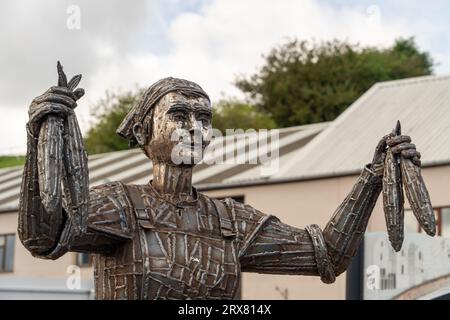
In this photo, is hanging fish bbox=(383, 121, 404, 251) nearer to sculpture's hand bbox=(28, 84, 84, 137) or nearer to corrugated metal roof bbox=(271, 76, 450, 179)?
sculpture's hand bbox=(28, 84, 84, 137)

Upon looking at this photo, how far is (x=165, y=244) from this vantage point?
6.92 meters

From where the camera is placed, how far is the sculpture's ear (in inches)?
284

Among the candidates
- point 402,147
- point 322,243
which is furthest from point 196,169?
point 402,147

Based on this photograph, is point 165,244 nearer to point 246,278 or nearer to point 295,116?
point 246,278

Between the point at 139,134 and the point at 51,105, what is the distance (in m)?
0.96

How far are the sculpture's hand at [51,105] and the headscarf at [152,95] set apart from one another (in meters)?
0.78

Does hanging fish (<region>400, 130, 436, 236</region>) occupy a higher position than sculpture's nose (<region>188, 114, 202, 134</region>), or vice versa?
sculpture's nose (<region>188, 114, 202, 134</region>)

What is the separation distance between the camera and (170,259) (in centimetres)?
686

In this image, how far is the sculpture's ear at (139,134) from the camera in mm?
7207

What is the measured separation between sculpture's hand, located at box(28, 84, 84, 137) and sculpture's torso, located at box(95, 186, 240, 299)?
84cm

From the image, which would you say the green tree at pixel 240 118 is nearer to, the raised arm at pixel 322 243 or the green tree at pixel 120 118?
the green tree at pixel 120 118

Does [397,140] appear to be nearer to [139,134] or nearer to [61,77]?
[139,134]

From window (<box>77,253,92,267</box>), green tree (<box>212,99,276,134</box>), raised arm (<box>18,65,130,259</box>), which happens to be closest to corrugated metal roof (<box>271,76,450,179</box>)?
window (<box>77,253,92,267</box>)

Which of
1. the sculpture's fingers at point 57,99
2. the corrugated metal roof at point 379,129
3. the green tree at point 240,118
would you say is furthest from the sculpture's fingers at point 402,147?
the green tree at point 240,118
